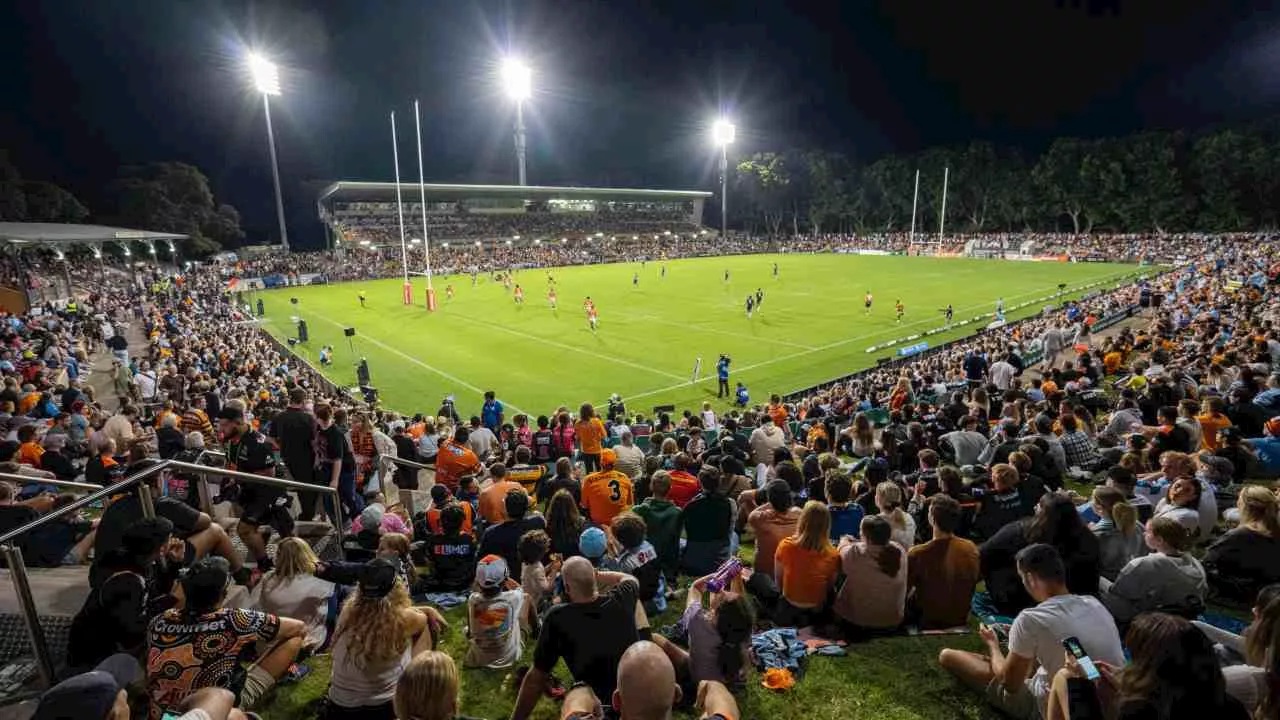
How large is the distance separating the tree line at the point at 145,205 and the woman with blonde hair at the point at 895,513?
75394 mm

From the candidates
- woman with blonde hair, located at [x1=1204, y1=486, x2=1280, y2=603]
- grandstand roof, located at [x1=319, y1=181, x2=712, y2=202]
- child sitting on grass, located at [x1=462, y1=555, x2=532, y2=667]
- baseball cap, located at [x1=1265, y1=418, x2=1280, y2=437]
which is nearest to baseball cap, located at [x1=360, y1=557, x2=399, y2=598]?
child sitting on grass, located at [x1=462, y1=555, x2=532, y2=667]

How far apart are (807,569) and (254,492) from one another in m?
6.15

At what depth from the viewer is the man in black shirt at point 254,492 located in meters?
6.88

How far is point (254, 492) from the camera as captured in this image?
7574 mm

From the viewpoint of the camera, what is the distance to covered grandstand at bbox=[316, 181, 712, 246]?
3403 inches

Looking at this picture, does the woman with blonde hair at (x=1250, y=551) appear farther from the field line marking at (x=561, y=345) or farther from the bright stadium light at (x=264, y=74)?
the bright stadium light at (x=264, y=74)

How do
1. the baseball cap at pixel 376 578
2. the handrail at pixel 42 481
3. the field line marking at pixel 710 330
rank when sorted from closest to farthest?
the baseball cap at pixel 376 578, the handrail at pixel 42 481, the field line marking at pixel 710 330

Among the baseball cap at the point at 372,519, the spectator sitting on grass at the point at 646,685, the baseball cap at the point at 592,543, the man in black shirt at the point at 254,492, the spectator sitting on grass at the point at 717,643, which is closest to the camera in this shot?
the spectator sitting on grass at the point at 646,685

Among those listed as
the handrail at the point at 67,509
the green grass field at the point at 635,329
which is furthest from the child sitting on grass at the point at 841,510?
the green grass field at the point at 635,329

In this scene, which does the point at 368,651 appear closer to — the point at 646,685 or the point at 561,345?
the point at 646,685

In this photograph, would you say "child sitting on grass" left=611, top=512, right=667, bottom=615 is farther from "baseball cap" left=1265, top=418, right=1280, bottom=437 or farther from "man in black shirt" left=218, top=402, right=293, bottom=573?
"baseball cap" left=1265, top=418, right=1280, bottom=437

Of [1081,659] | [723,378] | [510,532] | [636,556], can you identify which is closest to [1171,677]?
[1081,659]

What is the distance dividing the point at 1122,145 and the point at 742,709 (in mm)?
102991

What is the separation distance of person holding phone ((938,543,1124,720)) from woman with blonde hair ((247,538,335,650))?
5105 millimetres
